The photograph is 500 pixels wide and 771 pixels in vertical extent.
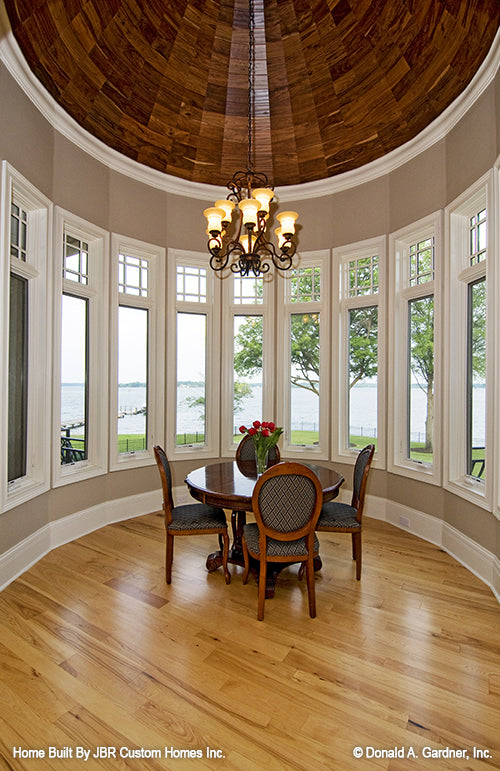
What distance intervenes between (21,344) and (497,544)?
410 centimetres

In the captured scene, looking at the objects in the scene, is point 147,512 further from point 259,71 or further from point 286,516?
point 259,71

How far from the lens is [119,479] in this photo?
4371mm

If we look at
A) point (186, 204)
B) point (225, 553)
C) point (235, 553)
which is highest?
point (186, 204)

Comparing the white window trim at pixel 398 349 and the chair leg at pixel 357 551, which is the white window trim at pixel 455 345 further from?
the chair leg at pixel 357 551

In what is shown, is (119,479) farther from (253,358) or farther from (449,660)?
(449,660)

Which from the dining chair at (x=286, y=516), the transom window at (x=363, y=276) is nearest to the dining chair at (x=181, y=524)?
the dining chair at (x=286, y=516)

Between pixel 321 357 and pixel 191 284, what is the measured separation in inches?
74.5

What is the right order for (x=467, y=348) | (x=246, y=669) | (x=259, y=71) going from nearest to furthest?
(x=246, y=669) < (x=467, y=348) < (x=259, y=71)

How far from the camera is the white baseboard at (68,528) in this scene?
3027 mm

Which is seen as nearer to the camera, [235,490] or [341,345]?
[235,490]

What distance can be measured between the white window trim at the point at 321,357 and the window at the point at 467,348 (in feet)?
4.94

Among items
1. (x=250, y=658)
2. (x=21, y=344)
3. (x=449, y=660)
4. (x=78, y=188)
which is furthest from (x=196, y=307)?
(x=449, y=660)

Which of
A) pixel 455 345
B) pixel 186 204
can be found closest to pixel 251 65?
pixel 186 204

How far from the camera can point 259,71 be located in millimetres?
3900
